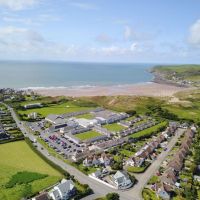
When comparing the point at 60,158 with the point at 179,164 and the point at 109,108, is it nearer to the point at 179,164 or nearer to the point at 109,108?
the point at 179,164

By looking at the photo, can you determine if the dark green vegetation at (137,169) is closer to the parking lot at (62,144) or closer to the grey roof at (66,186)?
the parking lot at (62,144)

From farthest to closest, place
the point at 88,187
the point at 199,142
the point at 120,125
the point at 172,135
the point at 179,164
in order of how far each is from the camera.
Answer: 1. the point at 120,125
2. the point at 172,135
3. the point at 199,142
4. the point at 179,164
5. the point at 88,187

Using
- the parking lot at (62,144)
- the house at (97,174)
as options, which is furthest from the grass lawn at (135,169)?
the parking lot at (62,144)

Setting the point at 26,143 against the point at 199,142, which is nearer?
the point at 26,143

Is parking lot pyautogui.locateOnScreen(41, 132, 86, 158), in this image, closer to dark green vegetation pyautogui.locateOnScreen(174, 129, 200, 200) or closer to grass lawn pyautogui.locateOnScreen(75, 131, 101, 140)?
grass lawn pyautogui.locateOnScreen(75, 131, 101, 140)

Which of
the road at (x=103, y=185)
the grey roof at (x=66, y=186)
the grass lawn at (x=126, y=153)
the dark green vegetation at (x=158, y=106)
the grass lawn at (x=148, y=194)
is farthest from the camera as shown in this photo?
the dark green vegetation at (x=158, y=106)

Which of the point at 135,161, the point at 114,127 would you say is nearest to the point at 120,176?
the point at 135,161

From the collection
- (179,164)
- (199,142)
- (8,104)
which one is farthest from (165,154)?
(8,104)
